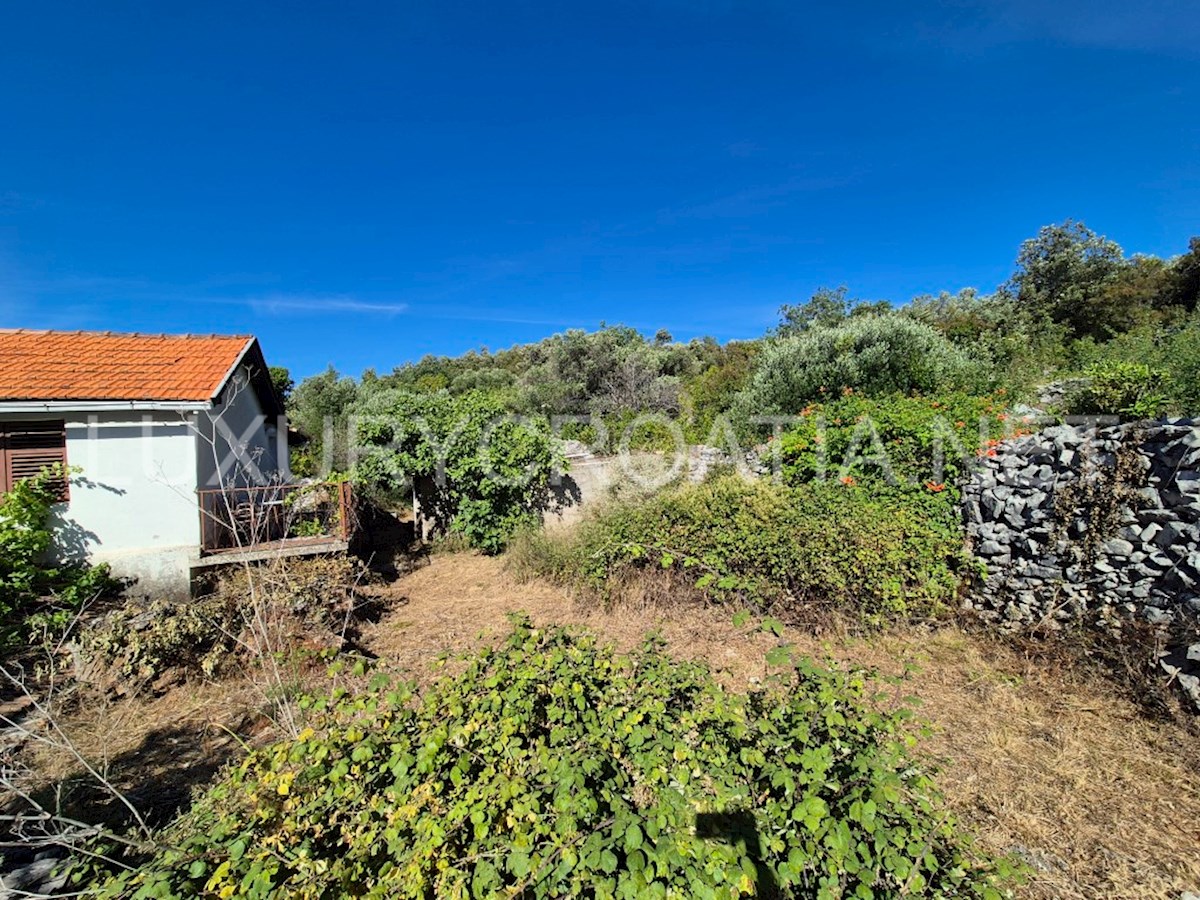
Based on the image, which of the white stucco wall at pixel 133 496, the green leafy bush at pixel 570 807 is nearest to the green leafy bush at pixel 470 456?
the white stucco wall at pixel 133 496

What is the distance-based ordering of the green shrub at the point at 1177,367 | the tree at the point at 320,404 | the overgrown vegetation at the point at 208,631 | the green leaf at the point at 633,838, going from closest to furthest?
1. the green leaf at the point at 633,838
2. the overgrown vegetation at the point at 208,631
3. the green shrub at the point at 1177,367
4. the tree at the point at 320,404

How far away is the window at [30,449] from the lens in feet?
21.2

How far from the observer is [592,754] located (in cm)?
196

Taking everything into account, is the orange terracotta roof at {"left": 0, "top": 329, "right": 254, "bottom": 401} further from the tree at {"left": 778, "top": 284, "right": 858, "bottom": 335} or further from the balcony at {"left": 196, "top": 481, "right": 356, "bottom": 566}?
the tree at {"left": 778, "top": 284, "right": 858, "bottom": 335}

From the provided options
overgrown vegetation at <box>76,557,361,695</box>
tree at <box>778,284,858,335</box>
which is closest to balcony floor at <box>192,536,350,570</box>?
overgrown vegetation at <box>76,557,361,695</box>

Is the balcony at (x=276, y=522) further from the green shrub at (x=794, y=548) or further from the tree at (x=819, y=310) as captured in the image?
the tree at (x=819, y=310)

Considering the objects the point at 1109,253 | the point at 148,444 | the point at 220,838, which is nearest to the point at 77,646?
the point at 148,444

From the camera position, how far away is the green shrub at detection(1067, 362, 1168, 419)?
6074mm

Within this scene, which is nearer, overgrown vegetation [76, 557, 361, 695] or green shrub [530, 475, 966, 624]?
overgrown vegetation [76, 557, 361, 695]

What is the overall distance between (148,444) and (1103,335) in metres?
27.2

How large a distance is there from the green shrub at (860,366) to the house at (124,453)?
10428mm

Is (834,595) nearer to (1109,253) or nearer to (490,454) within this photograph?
(490,454)

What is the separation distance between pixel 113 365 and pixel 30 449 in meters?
1.51

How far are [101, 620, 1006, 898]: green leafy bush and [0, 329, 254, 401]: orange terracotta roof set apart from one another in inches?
261
